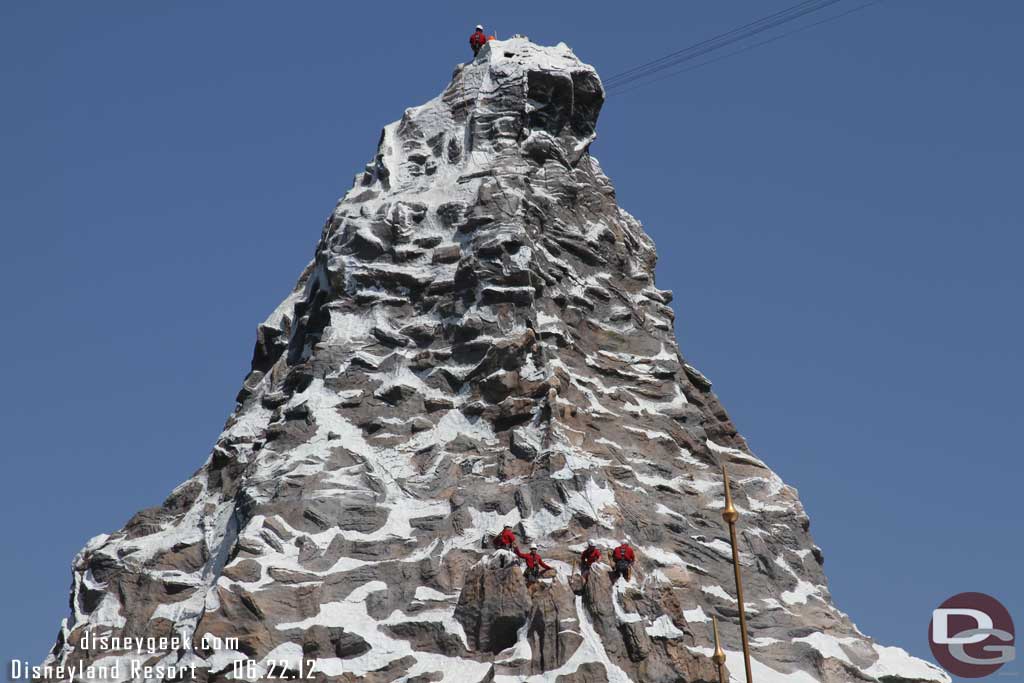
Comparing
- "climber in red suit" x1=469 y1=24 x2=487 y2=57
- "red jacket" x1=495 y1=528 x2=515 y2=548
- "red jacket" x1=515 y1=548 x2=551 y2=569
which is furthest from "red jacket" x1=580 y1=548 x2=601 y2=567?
"climber in red suit" x1=469 y1=24 x2=487 y2=57

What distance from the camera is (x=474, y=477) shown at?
304 feet

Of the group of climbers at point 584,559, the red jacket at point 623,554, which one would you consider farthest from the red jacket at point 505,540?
the red jacket at point 623,554

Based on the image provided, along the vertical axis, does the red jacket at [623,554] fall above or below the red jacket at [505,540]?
below

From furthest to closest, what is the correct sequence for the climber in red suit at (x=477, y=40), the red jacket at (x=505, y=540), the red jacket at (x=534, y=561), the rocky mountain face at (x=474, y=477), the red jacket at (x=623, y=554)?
the climber in red suit at (x=477, y=40) → the red jacket at (x=505, y=540) → the rocky mountain face at (x=474, y=477) → the red jacket at (x=623, y=554) → the red jacket at (x=534, y=561)

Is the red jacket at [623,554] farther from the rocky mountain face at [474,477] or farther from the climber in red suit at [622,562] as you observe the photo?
the rocky mountain face at [474,477]

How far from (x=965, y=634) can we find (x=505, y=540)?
17.8m

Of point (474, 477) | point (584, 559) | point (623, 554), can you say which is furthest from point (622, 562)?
point (474, 477)

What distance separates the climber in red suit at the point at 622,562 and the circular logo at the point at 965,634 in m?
11.6

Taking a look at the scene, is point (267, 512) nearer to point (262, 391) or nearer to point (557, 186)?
point (262, 391)

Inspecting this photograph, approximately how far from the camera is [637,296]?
106562 millimetres

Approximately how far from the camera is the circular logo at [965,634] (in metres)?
85.1

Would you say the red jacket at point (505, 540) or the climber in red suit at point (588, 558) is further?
the red jacket at point (505, 540)

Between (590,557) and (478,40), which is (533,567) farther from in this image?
(478,40)

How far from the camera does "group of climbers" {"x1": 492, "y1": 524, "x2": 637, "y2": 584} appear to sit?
277 feet
